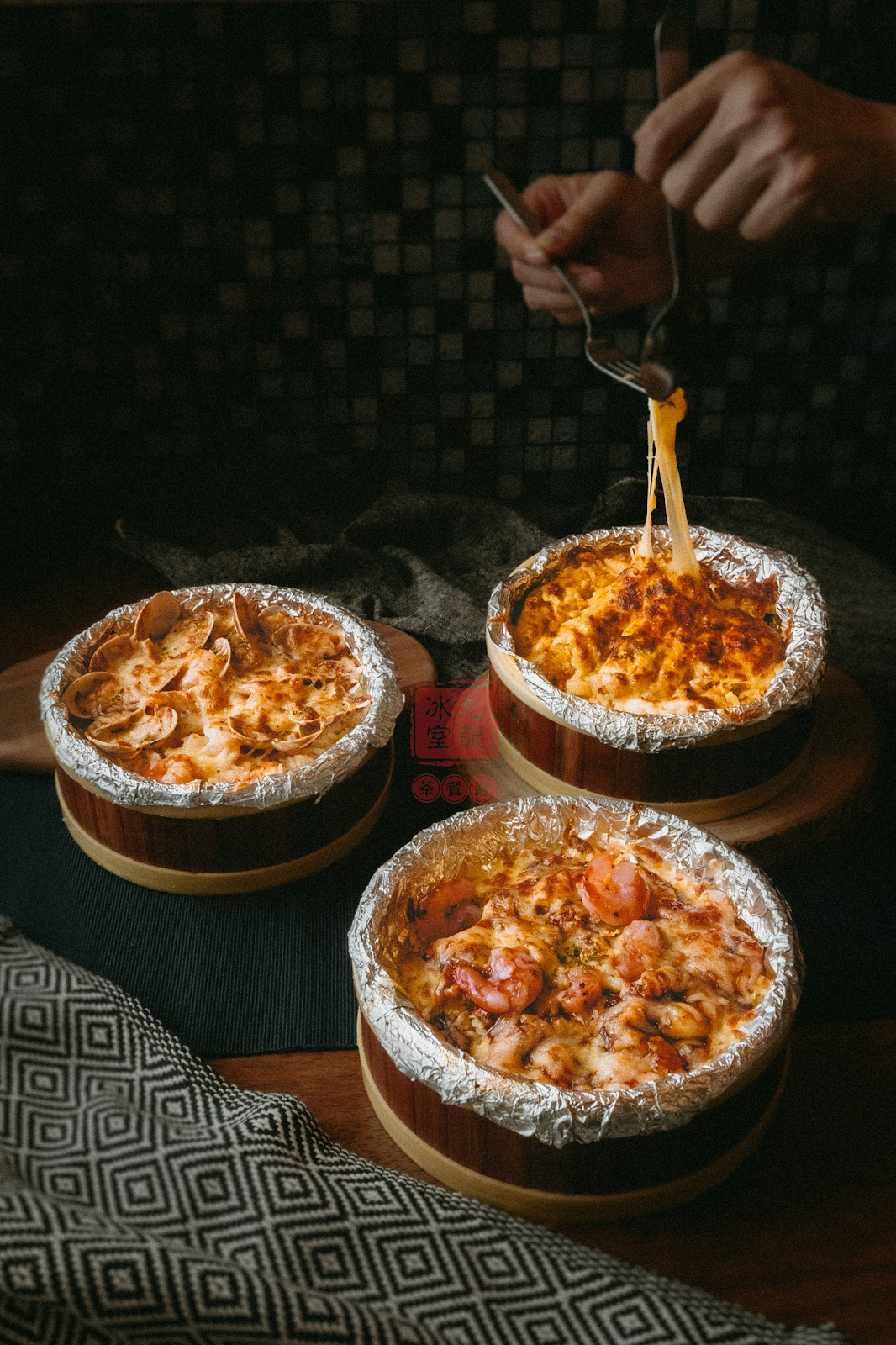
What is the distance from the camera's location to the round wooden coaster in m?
1.81

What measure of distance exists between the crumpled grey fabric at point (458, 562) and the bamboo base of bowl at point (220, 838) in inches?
19.3

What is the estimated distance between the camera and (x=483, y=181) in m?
2.36

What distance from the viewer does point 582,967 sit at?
57.6 inches

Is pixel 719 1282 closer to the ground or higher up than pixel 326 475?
closer to the ground

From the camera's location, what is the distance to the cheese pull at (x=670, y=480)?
1854mm

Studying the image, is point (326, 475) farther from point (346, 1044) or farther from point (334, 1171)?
point (334, 1171)

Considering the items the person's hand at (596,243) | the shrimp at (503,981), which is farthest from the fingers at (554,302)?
the shrimp at (503,981)

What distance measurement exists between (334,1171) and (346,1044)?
251 mm

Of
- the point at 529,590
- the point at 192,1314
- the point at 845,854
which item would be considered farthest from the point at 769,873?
the point at 192,1314

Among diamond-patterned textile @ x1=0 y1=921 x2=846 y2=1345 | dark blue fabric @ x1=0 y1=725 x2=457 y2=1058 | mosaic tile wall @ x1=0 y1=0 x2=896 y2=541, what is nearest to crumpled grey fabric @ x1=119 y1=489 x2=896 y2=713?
mosaic tile wall @ x1=0 y1=0 x2=896 y2=541

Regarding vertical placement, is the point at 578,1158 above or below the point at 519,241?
below

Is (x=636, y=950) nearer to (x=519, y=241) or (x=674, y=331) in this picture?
(x=674, y=331)

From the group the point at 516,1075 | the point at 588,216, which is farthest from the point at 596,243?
the point at 516,1075

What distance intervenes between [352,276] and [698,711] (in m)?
1.30
